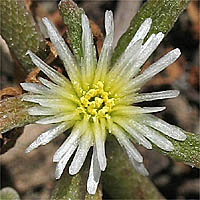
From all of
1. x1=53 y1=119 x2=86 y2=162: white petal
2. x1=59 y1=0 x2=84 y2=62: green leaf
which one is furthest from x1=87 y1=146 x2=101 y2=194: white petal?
x1=59 y1=0 x2=84 y2=62: green leaf

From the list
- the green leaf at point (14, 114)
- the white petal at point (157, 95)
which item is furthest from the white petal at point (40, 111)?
the white petal at point (157, 95)

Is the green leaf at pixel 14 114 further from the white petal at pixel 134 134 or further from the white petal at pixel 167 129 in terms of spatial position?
the white petal at pixel 167 129

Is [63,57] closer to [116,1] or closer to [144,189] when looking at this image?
[144,189]

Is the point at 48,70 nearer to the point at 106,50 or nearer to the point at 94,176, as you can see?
the point at 106,50

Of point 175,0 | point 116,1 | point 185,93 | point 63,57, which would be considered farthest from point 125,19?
point 63,57

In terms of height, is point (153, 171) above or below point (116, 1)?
below

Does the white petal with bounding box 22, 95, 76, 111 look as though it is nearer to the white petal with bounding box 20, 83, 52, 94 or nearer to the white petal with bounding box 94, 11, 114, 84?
the white petal with bounding box 20, 83, 52, 94
